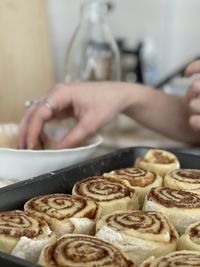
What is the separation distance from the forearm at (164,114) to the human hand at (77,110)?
9 cm

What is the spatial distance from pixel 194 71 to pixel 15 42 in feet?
2.25

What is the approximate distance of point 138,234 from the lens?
23.8 inches

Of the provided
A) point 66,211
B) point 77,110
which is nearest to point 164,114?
point 77,110

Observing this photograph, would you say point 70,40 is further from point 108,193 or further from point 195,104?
point 108,193

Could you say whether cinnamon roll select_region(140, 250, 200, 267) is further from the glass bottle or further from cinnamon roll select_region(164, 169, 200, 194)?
the glass bottle

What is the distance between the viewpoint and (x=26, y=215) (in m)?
0.65

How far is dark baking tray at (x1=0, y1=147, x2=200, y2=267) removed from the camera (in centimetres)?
69

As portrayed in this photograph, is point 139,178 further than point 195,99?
No

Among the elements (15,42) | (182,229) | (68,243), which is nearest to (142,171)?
(182,229)

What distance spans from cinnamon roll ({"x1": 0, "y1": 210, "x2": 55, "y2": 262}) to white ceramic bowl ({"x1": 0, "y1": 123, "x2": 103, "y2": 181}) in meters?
0.20

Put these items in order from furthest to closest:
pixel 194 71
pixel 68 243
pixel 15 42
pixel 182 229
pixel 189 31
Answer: pixel 189 31, pixel 15 42, pixel 194 71, pixel 182 229, pixel 68 243

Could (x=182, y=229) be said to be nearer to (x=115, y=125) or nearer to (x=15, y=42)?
(x=115, y=125)

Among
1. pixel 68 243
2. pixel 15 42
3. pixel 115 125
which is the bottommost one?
pixel 115 125

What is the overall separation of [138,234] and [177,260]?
60mm
